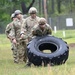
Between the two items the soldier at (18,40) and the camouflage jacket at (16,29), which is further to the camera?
the camouflage jacket at (16,29)

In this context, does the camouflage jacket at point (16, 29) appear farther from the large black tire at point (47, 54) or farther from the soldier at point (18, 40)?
the large black tire at point (47, 54)

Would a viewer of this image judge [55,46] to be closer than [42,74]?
No

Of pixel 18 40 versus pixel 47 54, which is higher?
pixel 47 54

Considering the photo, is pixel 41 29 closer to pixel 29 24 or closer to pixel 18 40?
pixel 29 24

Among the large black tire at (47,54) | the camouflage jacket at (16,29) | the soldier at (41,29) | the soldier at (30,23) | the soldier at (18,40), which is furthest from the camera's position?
the camouflage jacket at (16,29)

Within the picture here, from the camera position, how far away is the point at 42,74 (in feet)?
32.1

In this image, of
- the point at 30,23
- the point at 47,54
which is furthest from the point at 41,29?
the point at 30,23

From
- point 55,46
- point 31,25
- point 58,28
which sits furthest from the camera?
point 58,28

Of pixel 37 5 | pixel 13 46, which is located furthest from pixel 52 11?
pixel 13 46

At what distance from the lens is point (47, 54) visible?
12.8 m

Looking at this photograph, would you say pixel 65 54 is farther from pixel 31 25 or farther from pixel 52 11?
pixel 52 11

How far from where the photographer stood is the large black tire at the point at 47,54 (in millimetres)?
12742

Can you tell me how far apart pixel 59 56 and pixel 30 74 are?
262 centimetres

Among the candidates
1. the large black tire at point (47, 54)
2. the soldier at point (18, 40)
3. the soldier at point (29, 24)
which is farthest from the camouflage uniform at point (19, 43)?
the large black tire at point (47, 54)
